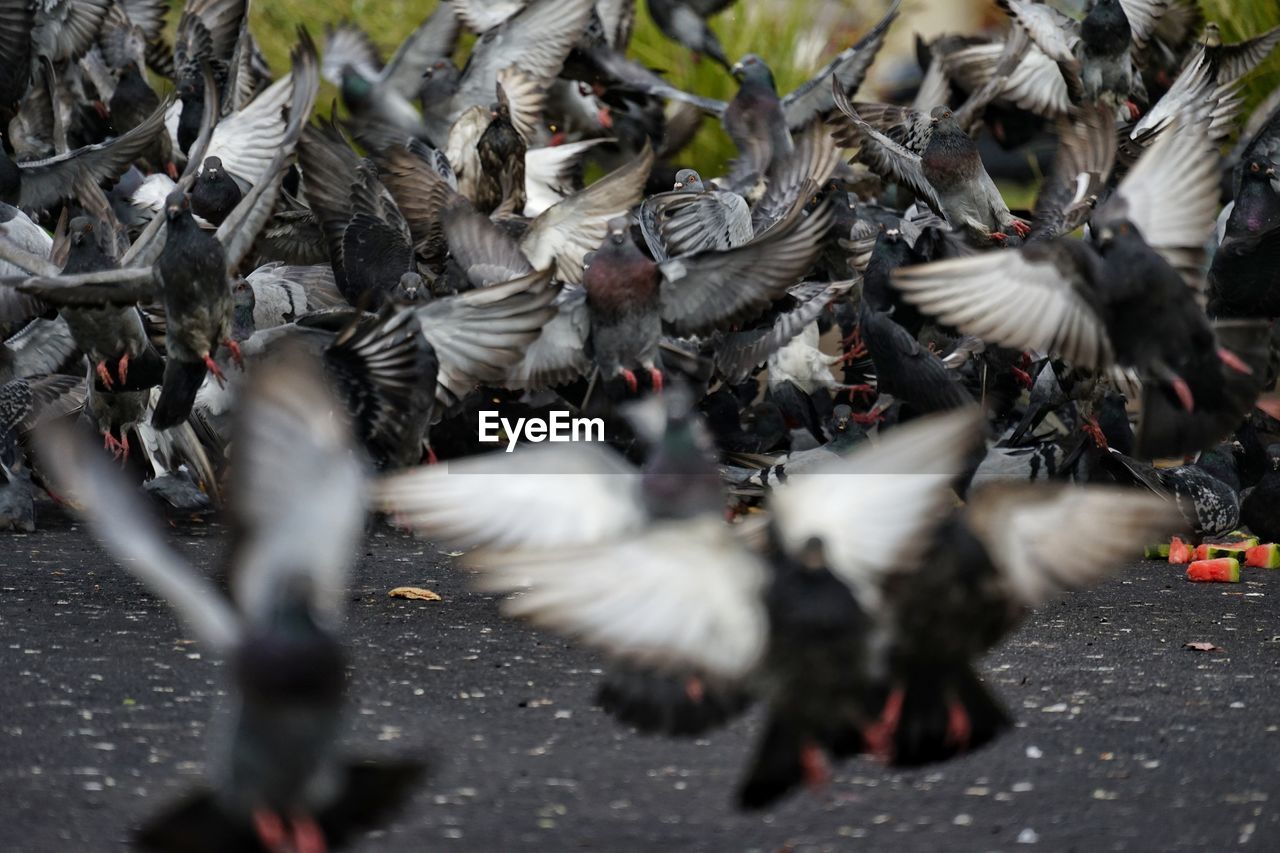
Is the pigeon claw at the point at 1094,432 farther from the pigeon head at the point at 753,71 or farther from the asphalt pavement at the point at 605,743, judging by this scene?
the pigeon head at the point at 753,71

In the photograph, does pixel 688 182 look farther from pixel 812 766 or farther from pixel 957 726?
pixel 812 766

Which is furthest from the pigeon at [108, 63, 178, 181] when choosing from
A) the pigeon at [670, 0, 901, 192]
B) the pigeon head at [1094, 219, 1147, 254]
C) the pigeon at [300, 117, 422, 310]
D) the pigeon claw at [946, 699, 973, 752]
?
the pigeon claw at [946, 699, 973, 752]

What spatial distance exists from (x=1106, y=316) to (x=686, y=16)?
6.00 m

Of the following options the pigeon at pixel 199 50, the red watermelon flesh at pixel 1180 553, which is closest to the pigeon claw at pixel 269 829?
the red watermelon flesh at pixel 1180 553

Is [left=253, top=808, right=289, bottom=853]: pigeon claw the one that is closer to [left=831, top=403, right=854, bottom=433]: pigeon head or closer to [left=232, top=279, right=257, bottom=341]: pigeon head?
[left=232, top=279, right=257, bottom=341]: pigeon head

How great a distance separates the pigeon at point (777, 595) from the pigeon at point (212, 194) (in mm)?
4154

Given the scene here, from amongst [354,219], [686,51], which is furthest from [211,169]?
[686,51]

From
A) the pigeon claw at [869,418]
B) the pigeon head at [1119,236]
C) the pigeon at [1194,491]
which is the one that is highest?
the pigeon head at [1119,236]

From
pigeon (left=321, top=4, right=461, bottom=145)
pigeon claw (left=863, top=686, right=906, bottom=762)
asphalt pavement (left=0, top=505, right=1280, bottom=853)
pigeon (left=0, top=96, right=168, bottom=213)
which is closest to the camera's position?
pigeon claw (left=863, top=686, right=906, bottom=762)

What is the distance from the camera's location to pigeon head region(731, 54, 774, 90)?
27.8ft

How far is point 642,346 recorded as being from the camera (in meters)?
5.84

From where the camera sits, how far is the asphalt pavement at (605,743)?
337 centimetres

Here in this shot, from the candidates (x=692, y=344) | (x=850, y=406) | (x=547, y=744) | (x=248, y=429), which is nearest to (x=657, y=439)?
(x=547, y=744)

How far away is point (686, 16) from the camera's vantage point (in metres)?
9.94
